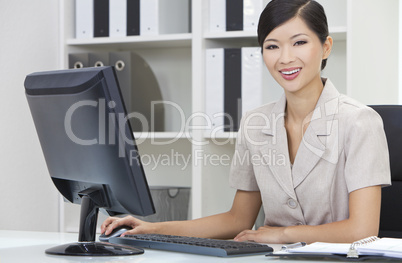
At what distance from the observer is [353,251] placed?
102 centimetres

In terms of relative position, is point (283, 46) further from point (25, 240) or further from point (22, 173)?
point (22, 173)

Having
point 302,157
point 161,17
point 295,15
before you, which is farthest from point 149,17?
point 302,157

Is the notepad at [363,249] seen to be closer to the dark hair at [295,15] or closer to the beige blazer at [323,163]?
the beige blazer at [323,163]

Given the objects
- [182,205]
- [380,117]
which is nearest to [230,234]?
[380,117]

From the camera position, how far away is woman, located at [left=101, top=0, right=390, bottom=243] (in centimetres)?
150

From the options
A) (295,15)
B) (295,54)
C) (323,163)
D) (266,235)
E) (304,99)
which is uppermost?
(295,15)

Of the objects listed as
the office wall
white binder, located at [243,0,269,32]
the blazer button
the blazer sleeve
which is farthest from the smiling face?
the office wall

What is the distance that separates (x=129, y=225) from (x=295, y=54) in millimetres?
658

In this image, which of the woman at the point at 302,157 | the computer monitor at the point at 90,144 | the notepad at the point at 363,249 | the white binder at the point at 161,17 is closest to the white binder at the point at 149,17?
the white binder at the point at 161,17

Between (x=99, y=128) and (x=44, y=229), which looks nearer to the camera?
(x=99, y=128)

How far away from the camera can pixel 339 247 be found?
1082mm

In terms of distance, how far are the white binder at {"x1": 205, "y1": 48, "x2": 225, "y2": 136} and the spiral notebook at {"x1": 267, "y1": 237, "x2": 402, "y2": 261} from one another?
4.39 feet

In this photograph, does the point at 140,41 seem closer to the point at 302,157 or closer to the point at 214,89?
the point at 214,89

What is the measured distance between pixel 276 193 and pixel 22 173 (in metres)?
1.23
